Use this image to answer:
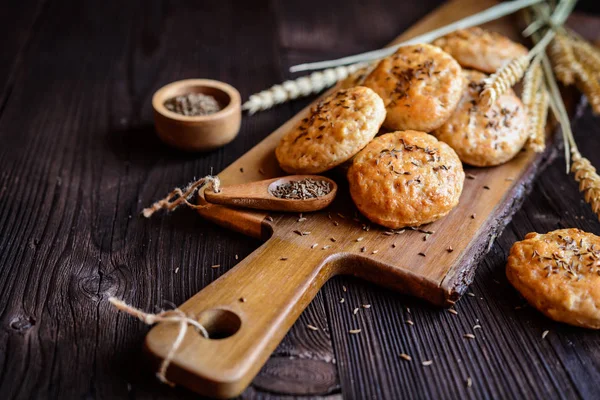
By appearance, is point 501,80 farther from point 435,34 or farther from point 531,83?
point 435,34

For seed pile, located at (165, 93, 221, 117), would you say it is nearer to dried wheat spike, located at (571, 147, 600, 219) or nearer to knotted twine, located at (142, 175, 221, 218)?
knotted twine, located at (142, 175, 221, 218)

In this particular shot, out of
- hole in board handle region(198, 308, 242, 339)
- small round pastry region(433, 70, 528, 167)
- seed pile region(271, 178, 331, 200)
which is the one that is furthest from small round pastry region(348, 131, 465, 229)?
hole in board handle region(198, 308, 242, 339)

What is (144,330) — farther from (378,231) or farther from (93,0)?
(93,0)

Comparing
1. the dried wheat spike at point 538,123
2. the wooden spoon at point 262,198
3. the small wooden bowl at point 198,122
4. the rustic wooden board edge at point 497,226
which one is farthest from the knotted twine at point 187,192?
A: the dried wheat spike at point 538,123

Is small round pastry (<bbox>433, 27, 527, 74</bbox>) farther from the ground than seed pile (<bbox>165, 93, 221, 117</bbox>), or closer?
farther from the ground

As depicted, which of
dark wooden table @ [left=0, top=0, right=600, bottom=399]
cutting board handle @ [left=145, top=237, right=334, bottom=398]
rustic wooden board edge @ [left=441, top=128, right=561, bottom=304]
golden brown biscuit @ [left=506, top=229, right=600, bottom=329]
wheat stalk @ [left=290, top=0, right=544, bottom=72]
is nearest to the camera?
cutting board handle @ [left=145, top=237, right=334, bottom=398]

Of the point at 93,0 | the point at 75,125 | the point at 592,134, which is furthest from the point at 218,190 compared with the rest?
the point at 93,0

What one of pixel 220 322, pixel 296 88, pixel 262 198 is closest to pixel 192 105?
pixel 296 88
